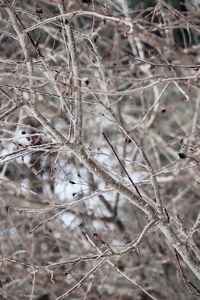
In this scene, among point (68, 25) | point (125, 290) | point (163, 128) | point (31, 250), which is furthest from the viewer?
point (163, 128)

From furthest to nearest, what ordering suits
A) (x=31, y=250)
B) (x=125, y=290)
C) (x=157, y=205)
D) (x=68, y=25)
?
(x=125, y=290) → (x=31, y=250) → (x=157, y=205) → (x=68, y=25)

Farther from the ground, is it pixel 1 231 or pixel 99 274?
pixel 1 231

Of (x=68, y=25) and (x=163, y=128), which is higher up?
(x=163, y=128)

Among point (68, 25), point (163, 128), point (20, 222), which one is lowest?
point (68, 25)

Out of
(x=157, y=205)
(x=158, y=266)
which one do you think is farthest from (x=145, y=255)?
(x=157, y=205)

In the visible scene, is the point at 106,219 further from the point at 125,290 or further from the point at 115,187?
the point at 115,187

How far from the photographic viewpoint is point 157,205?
2.97 m

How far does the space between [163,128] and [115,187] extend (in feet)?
17.4

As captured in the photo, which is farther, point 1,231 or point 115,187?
point 1,231

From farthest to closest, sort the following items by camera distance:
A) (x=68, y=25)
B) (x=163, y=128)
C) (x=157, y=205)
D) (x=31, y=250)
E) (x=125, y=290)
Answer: (x=163, y=128) < (x=125, y=290) < (x=31, y=250) < (x=157, y=205) < (x=68, y=25)

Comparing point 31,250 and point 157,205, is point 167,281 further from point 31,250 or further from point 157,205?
point 157,205

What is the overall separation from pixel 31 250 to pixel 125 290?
1.13m

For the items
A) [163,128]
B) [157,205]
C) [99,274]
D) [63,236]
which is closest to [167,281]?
[99,274]

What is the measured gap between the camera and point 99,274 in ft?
18.8
